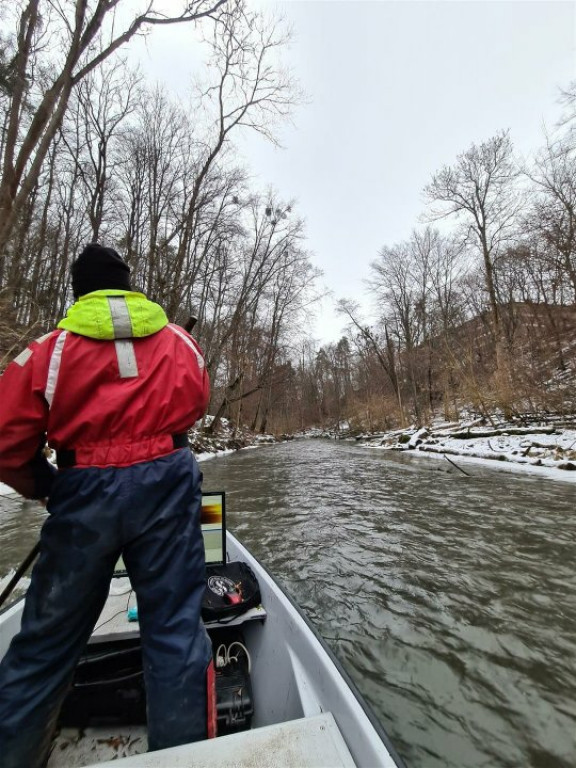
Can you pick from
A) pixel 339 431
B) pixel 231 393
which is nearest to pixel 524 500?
pixel 231 393

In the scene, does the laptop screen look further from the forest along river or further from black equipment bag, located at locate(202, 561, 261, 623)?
the forest along river

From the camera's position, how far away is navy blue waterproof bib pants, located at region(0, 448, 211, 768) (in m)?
1.25

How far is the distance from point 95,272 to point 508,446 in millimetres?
12564

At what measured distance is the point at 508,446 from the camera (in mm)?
11297

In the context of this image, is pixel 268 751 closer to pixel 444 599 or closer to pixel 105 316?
pixel 105 316

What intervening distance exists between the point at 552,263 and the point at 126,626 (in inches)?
567

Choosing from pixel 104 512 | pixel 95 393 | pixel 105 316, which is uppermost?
pixel 105 316

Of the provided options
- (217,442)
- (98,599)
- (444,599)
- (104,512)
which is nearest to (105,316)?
(104,512)

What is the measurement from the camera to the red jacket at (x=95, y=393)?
4.42 feet

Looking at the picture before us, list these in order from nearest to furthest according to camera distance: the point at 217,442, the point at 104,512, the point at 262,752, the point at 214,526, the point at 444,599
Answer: the point at 262,752 < the point at 104,512 < the point at 214,526 < the point at 444,599 < the point at 217,442

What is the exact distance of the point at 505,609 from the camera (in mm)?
3092

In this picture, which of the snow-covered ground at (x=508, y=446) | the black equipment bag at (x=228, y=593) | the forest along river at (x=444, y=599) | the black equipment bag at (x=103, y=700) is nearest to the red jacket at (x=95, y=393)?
the black equipment bag at (x=103, y=700)

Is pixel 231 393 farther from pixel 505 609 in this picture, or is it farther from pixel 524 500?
pixel 505 609

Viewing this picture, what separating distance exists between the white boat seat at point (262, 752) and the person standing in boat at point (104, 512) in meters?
0.26
